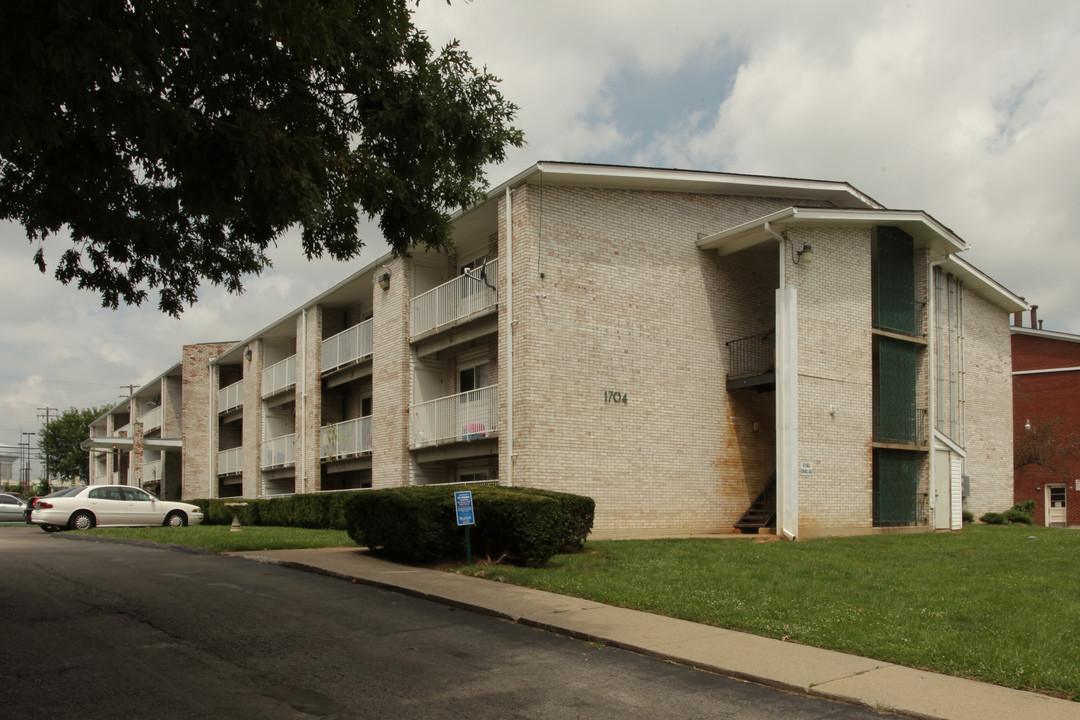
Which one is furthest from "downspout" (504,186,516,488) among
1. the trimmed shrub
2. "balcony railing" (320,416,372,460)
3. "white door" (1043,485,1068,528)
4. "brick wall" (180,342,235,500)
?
"white door" (1043,485,1068,528)

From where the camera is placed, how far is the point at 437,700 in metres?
6.73

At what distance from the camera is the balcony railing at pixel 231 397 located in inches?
1553

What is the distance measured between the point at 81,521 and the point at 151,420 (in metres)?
27.8

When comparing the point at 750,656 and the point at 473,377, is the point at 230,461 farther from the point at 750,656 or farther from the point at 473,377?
the point at 750,656

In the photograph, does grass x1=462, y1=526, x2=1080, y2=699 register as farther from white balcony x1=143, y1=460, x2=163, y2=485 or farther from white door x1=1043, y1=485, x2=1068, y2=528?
white balcony x1=143, y1=460, x2=163, y2=485

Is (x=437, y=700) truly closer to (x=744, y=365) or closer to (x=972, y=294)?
(x=744, y=365)

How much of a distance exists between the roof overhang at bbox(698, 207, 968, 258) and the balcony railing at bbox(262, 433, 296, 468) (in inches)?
691

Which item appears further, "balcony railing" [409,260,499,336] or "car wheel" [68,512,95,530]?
"car wheel" [68,512,95,530]

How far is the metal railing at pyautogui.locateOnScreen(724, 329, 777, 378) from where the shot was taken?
2247 cm

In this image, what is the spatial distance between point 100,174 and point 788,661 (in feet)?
25.7

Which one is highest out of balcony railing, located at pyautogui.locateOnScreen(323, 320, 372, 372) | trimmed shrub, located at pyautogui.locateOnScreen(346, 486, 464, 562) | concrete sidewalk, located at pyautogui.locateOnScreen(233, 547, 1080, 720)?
balcony railing, located at pyautogui.locateOnScreen(323, 320, 372, 372)

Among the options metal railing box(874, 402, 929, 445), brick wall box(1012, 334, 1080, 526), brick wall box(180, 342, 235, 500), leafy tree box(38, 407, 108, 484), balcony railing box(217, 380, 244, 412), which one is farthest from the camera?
leafy tree box(38, 407, 108, 484)

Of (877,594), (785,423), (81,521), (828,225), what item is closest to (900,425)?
(785,423)

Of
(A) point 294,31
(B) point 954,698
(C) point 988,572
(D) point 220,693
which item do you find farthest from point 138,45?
(C) point 988,572
